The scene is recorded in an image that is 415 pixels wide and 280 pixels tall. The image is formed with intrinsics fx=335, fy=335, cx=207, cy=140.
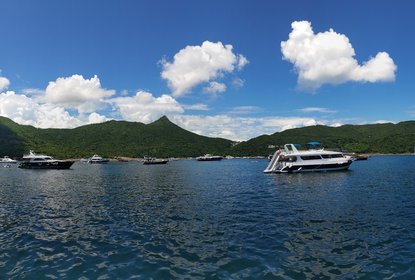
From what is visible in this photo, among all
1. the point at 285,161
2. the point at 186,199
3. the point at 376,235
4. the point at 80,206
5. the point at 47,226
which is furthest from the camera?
the point at 285,161

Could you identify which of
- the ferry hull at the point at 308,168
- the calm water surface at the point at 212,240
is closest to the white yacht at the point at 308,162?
the ferry hull at the point at 308,168

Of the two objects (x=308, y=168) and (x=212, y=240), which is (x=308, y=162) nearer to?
(x=308, y=168)

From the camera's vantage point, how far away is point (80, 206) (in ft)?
128

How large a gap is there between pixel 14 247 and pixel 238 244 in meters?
14.7

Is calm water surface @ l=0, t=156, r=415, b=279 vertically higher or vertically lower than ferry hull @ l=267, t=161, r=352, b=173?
lower

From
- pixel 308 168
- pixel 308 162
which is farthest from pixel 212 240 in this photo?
pixel 308 162

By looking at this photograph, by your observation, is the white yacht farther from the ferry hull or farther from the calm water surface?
the calm water surface

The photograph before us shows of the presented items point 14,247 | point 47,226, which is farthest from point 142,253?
point 47,226

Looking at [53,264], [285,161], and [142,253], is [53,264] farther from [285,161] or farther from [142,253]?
[285,161]

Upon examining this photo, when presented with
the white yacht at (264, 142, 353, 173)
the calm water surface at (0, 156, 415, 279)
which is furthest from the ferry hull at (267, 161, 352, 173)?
the calm water surface at (0, 156, 415, 279)

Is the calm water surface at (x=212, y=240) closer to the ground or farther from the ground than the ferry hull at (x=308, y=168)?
closer to the ground

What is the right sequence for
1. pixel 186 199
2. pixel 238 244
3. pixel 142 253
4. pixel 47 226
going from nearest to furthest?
pixel 142 253, pixel 238 244, pixel 47 226, pixel 186 199

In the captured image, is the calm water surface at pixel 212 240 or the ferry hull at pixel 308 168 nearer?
the calm water surface at pixel 212 240

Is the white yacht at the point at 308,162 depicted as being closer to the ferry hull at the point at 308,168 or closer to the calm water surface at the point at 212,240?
the ferry hull at the point at 308,168
